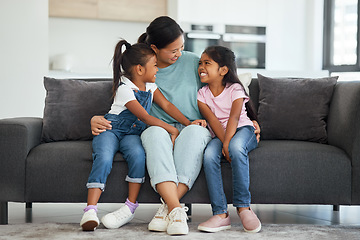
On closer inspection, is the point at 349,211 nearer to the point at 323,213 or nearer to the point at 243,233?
the point at 323,213

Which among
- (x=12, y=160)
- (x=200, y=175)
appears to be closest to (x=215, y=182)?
(x=200, y=175)

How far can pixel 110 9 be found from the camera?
237 inches

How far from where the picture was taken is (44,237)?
213 cm

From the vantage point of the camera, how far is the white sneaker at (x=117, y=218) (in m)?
2.24

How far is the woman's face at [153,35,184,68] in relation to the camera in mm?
2568

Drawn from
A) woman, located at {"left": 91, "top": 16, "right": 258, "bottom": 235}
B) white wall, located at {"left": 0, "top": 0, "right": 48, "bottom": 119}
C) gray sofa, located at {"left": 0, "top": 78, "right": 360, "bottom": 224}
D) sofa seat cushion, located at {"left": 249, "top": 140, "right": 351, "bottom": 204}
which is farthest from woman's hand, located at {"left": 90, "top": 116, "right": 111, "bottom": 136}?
white wall, located at {"left": 0, "top": 0, "right": 48, "bottom": 119}

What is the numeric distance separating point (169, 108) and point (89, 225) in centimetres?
70

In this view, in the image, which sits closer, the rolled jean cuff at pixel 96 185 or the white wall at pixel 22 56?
the rolled jean cuff at pixel 96 185

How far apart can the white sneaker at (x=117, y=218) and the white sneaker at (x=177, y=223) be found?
0.81 feet

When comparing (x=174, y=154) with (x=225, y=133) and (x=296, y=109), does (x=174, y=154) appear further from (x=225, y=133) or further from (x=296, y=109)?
(x=296, y=109)

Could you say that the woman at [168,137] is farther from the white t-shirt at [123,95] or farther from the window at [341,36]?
the window at [341,36]

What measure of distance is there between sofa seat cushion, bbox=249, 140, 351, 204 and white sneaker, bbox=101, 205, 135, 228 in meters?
0.57

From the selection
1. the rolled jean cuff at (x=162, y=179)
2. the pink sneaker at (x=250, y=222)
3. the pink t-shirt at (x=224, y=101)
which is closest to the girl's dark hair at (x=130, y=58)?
the pink t-shirt at (x=224, y=101)

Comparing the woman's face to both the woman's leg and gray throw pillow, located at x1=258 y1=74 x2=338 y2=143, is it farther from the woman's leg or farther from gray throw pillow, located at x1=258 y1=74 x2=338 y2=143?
gray throw pillow, located at x1=258 y1=74 x2=338 y2=143
